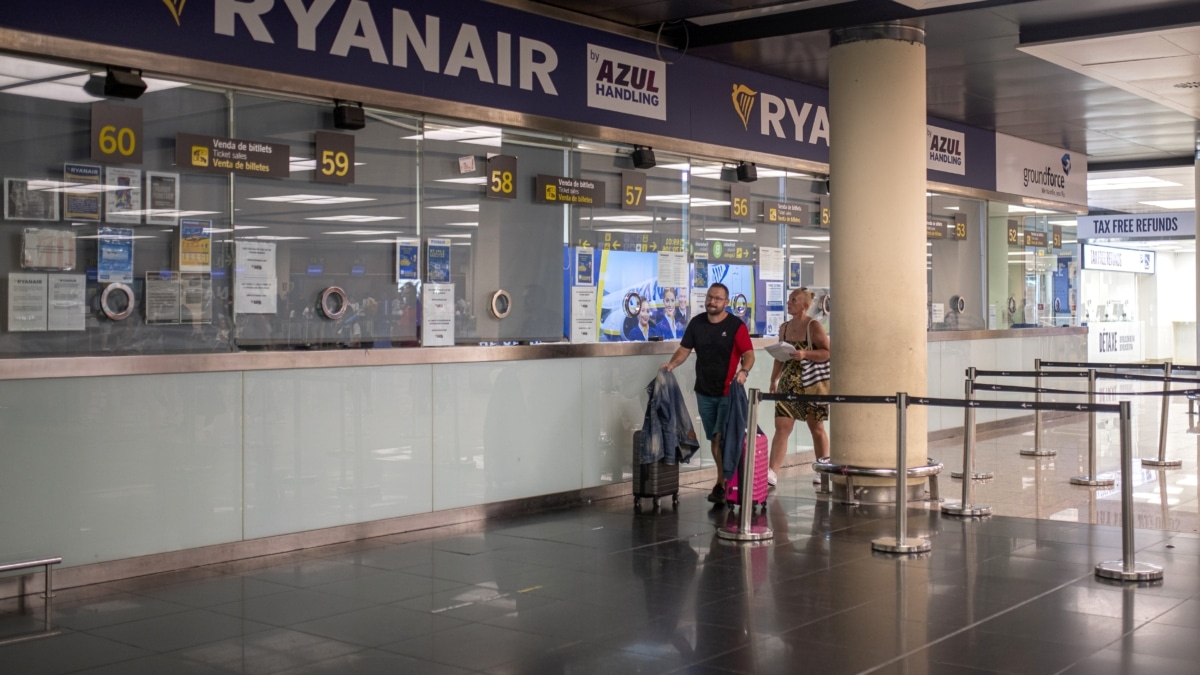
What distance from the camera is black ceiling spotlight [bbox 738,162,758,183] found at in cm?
1167

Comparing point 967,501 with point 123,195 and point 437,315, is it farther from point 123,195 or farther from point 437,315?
point 123,195

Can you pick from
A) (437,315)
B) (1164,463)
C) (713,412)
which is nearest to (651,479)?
(713,412)

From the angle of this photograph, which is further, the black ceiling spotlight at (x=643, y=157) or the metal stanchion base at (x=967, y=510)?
the black ceiling spotlight at (x=643, y=157)

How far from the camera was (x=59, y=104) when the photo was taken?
668 cm

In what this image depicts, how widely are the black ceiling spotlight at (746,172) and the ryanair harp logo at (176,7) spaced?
5.98 meters

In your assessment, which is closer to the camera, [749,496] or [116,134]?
[116,134]

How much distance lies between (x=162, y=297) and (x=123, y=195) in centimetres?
63

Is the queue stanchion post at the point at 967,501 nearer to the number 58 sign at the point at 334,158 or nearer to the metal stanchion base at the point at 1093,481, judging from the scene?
the metal stanchion base at the point at 1093,481

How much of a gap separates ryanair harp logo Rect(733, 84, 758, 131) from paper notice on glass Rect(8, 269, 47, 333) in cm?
686

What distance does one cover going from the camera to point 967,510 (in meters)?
8.96

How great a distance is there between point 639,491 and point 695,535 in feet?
4.20

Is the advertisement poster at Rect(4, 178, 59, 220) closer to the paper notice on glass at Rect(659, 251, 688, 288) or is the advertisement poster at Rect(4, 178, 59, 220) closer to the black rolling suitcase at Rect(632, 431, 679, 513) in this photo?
the black rolling suitcase at Rect(632, 431, 679, 513)

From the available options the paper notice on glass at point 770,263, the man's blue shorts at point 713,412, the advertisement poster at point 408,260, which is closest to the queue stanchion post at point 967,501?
the man's blue shorts at point 713,412

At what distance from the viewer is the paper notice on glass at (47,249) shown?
6.54 metres
